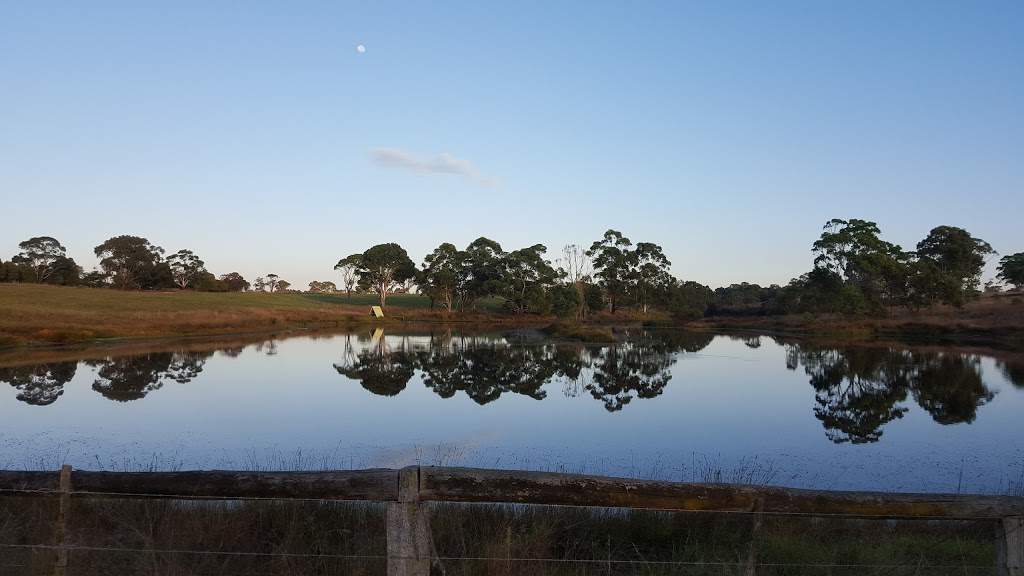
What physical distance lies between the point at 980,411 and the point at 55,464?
23.3 m

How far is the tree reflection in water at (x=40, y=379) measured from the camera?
18861mm

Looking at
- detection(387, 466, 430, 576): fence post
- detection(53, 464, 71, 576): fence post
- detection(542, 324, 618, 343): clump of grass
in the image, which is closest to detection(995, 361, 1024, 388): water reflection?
detection(542, 324, 618, 343): clump of grass

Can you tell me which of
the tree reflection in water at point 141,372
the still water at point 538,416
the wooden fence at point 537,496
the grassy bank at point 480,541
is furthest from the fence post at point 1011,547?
the tree reflection in water at point 141,372

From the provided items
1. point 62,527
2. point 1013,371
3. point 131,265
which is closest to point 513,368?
point 1013,371

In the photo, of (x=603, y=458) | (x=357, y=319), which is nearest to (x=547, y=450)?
(x=603, y=458)

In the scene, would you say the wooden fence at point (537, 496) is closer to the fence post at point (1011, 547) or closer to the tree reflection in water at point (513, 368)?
the fence post at point (1011, 547)

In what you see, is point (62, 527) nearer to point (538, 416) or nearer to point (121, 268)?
point (538, 416)

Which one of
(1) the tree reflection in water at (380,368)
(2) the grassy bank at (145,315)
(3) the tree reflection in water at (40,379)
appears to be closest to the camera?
(3) the tree reflection in water at (40,379)

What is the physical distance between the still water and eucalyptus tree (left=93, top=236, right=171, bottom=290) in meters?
65.8

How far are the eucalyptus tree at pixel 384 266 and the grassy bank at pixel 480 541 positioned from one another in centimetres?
7943

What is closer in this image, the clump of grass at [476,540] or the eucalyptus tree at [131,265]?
the clump of grass at [476,540]

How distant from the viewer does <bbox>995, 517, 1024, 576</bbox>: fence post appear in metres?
3.22

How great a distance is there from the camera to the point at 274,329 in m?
57.3

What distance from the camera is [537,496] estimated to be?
337 cm
